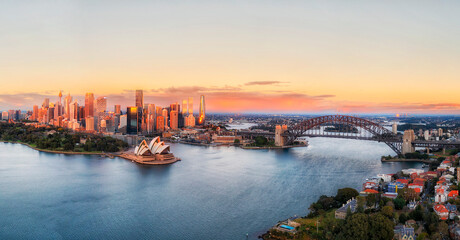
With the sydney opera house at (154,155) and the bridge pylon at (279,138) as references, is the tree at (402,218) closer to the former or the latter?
the sydney opera house at (154,155)

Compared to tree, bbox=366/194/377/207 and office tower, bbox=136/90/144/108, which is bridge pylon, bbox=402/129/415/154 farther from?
office tower, bbox=136/90/144/108

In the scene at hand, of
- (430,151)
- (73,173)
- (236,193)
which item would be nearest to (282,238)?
(236,193)

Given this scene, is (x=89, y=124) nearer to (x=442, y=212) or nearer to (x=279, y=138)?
(x=279, y=138)

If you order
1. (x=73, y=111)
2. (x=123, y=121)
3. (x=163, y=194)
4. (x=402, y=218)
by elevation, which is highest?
(x=73, y=111)

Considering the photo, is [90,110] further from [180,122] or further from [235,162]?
[235,162]

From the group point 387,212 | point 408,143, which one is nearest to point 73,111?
point 408,143

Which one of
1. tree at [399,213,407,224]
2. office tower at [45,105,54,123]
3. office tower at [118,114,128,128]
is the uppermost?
office tower at [45,105,54,123]

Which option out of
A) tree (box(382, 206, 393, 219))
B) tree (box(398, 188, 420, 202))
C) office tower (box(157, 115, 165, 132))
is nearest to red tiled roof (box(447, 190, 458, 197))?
tree (box(398, 188, 420, 202))
